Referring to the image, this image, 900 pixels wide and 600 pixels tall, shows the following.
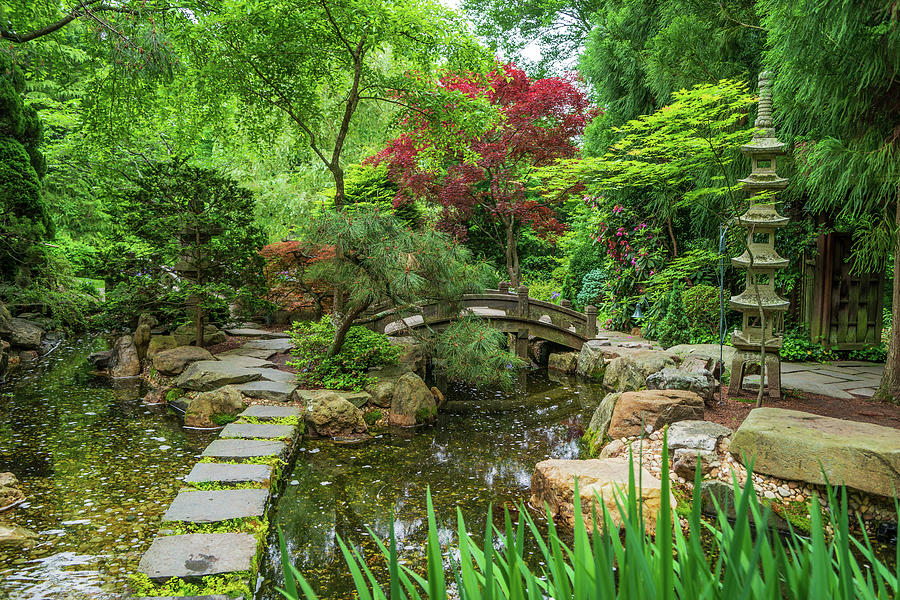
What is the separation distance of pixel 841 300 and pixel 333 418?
7.46 m

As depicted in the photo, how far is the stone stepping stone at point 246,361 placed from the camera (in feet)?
23.8

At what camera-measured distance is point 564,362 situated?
9.80 meters

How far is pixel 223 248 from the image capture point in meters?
7.87

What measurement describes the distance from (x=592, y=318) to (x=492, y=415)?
12.0ft

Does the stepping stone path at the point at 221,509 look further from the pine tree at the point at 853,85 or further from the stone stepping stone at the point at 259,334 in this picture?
the pine tree at the point at 853,85

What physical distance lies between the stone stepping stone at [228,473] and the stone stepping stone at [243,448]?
225mm

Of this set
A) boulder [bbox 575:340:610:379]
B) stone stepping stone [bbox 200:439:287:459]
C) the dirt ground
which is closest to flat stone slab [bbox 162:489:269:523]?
stone stepping stone [bbox 200:439:287:459]

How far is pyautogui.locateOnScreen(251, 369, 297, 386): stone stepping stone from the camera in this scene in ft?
22.2

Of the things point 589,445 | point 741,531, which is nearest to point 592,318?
point 589,445

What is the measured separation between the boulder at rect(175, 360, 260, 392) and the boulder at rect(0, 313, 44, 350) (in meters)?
3.41

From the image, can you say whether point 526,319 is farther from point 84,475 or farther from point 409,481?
point 84,475

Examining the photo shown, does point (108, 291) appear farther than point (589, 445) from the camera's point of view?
Yes

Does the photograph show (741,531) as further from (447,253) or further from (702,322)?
(702,322)

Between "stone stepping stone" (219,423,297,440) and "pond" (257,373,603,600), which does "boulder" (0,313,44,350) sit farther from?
"pond" (257,373,603,600)
